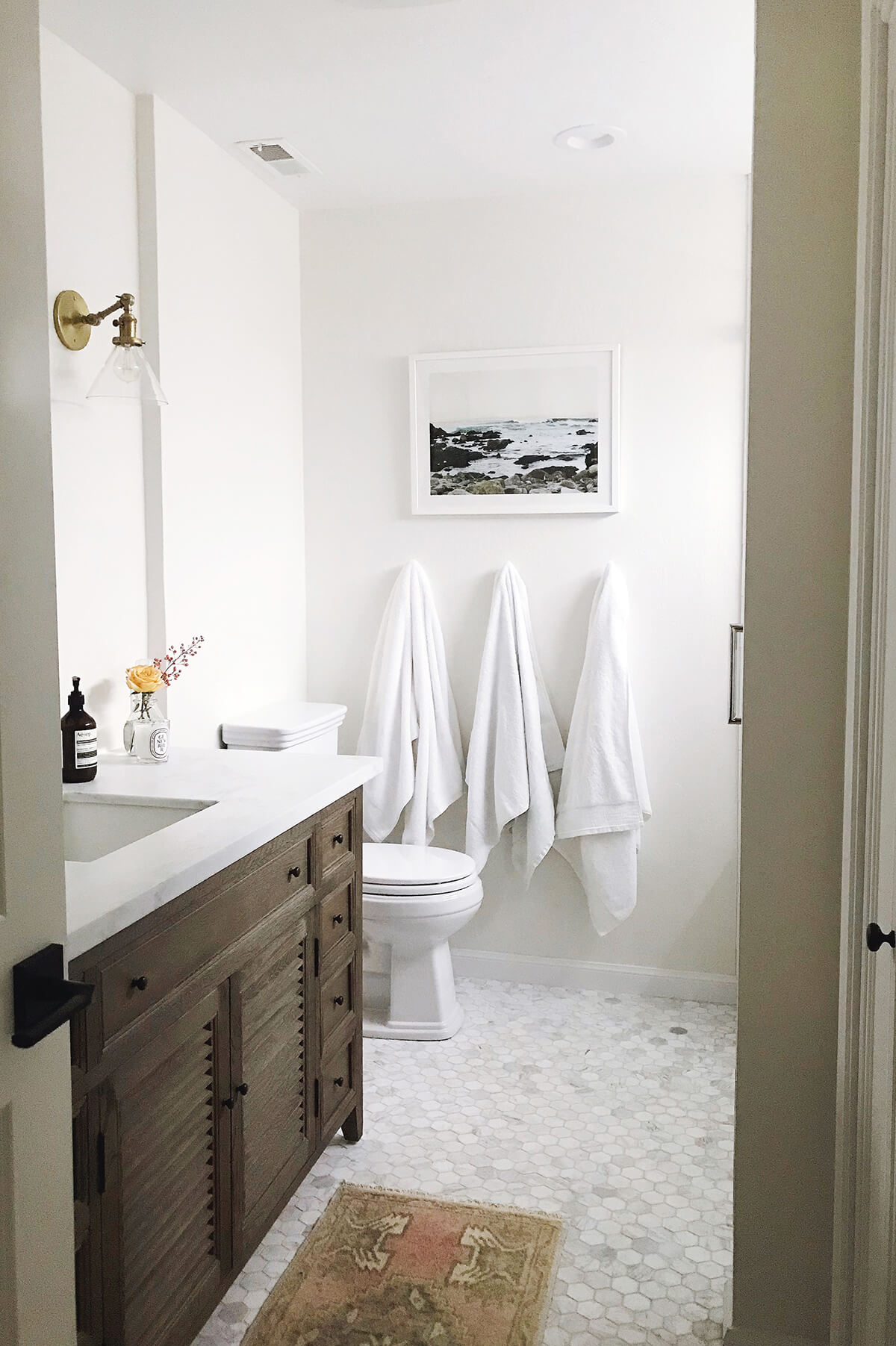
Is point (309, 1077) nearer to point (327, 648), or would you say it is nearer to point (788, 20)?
point (327, 648)

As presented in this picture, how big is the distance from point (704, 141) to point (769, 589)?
176 cm

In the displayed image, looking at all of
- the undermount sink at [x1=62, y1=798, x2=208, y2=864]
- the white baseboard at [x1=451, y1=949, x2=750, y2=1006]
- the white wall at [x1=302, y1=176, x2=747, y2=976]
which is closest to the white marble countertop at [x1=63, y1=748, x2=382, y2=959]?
the undermount sink at [x1=62, y1=798, x2=208, y2=864]

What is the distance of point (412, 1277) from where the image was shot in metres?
2.03

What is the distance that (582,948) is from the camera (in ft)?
11.4

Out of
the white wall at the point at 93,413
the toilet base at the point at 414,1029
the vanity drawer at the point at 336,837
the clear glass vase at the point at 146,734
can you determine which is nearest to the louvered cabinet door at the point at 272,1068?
the vanity drawer at the point at 336,837

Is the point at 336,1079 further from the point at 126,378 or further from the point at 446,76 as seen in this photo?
the point at 446,76

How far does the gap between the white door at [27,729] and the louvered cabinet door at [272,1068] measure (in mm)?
761

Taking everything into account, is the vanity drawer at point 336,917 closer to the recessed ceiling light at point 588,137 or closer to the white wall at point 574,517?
the white wall at point 574,517

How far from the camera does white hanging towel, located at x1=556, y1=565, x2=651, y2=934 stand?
10.7 feet

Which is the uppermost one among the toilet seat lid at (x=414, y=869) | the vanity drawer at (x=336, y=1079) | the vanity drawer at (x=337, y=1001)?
the toilet seat lid at (x=414, y=869)

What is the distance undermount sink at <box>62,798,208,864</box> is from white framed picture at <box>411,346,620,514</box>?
5.28 feet

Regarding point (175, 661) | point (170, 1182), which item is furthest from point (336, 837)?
point (170, 1182)

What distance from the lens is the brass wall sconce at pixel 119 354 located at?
2242mm

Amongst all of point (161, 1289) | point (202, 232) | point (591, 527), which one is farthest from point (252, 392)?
point (161, 1289)
